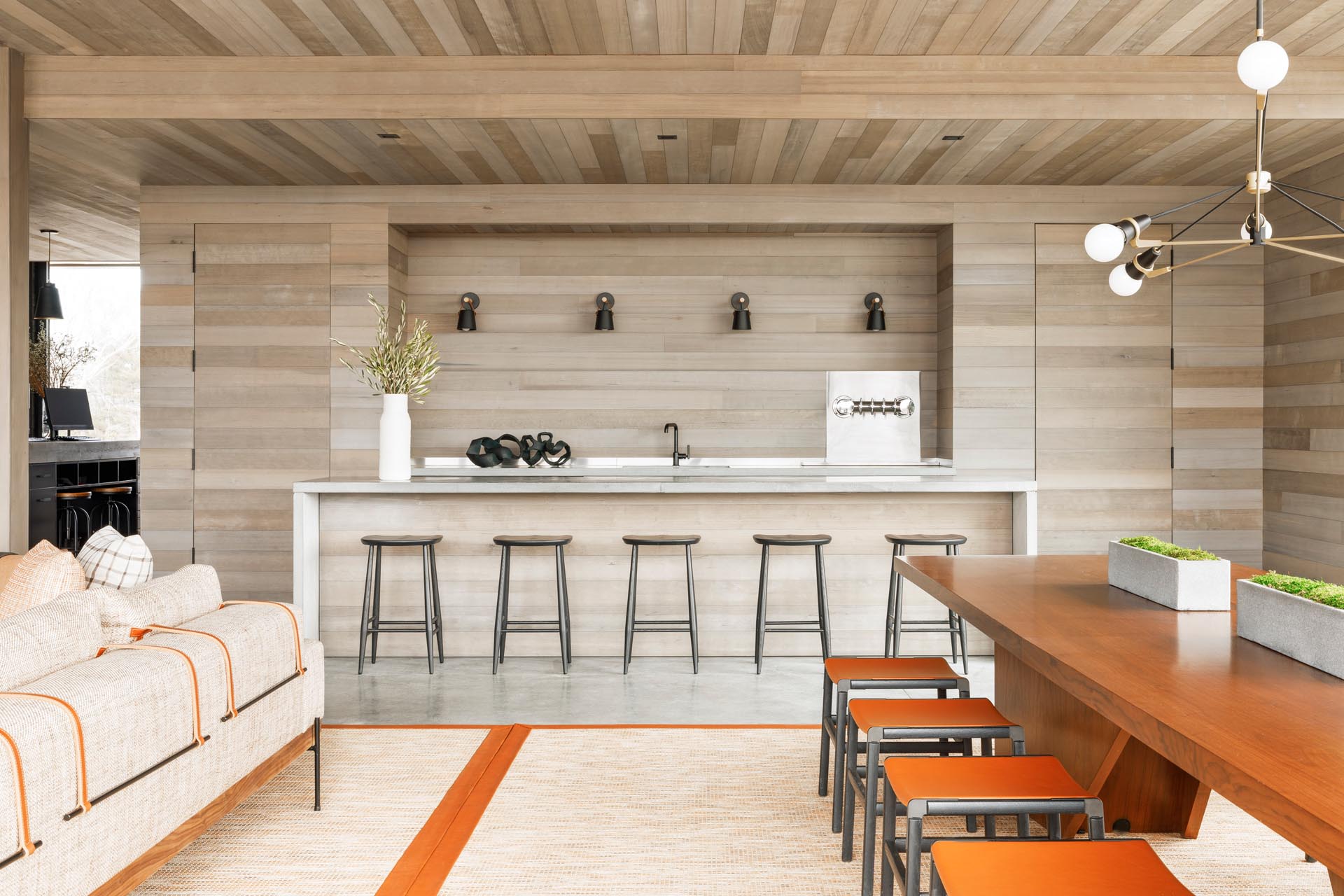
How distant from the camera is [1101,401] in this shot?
19.9ft

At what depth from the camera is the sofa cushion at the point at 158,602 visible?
2596 mm

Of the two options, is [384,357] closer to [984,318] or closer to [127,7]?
[127,7]

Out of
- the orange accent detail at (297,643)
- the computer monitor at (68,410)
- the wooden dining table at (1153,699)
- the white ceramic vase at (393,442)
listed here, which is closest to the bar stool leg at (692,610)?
the white ceramic vase at (393,442)

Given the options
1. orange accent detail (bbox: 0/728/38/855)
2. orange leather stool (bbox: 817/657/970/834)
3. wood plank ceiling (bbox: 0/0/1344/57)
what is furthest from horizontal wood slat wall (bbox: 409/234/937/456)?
orange accent detail (bbox: 0/728/38/855)

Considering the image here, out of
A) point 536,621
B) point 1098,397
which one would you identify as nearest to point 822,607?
point 536,621

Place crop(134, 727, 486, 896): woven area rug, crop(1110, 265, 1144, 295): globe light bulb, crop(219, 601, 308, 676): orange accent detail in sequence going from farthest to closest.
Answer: crop(1110, 265, 1144, 295): globe light bulb, crop(219, 601, 308, 676): orange accent detail, crop(134, 727, 486, 896): woven area rug

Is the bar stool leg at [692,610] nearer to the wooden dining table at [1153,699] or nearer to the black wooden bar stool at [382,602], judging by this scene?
the black wooden bar stool at [382,602]

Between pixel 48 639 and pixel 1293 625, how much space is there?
107 inches

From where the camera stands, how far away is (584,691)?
175 inches

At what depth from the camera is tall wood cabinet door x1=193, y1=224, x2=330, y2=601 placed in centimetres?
600

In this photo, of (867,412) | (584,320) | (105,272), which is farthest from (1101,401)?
(105,272)

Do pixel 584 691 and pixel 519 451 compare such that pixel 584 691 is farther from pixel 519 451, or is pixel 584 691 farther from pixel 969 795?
pixel 969 795

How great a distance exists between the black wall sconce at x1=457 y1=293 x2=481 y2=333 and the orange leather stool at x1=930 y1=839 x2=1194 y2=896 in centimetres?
545

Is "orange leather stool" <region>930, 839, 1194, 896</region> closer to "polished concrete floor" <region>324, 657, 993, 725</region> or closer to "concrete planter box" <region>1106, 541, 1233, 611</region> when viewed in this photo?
"concrete planter box" <region>1106, 541, 1233, 611</region>
